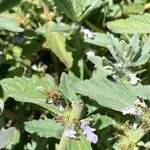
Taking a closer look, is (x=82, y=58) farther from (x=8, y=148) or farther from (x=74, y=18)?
(x=8, y=148)

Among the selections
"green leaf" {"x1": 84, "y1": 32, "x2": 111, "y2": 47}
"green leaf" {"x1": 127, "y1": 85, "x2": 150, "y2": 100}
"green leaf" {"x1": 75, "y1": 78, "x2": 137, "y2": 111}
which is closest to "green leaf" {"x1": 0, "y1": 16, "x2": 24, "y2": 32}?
"green leaf" {"x1": 84, "y1": 32, "x2": 111, "y2": 47}

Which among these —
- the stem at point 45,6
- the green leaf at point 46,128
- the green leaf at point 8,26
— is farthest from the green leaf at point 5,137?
the stem at point 45,6

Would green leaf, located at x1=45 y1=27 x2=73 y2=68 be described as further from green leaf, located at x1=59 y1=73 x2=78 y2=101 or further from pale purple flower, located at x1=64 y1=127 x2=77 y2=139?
pale purple flower, located at x1=64 y1=127 x2=77 y2=139

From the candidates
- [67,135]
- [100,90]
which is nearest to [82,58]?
[100,90]

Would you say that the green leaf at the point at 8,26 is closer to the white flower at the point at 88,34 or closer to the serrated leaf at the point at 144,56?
the white flower at the point at 88,34

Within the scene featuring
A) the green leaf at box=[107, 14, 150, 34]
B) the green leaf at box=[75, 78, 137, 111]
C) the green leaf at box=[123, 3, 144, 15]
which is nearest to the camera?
the green leaf at box=[75, 78, 137, 111]

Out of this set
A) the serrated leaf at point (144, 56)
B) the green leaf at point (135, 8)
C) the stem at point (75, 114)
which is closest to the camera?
the stem at point (75, 114)
